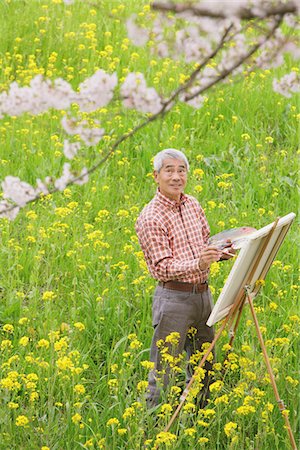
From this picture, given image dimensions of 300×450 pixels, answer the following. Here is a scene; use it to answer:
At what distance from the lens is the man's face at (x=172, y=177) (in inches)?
159

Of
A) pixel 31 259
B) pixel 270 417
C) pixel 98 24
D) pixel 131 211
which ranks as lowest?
pixel 270 417

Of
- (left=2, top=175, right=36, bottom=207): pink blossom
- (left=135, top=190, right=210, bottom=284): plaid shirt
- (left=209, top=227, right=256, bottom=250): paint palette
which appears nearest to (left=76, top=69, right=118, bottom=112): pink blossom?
(left=2, top=175, right=36, bottom=207): pink blossom

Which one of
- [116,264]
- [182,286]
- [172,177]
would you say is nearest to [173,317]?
[182,286]

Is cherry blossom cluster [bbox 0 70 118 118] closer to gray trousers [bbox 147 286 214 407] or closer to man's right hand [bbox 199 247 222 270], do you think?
man's right hand [bbox 199 247 222 270]

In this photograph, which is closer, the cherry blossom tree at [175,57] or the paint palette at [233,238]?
the cherry blossom tree at [175,57]

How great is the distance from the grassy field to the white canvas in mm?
303

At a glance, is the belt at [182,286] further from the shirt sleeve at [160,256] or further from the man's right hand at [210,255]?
the man's right hand at [210,255]

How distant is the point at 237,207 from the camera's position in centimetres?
616

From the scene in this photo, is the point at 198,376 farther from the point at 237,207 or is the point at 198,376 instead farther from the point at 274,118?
the point at 274,118

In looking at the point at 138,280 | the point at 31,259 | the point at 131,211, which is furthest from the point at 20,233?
the point at 138,280

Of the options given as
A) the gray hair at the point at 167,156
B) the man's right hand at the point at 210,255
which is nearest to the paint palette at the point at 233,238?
the man's right hand at the point at 210,255

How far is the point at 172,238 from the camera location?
406 centimetres

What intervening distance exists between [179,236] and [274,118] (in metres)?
3.55

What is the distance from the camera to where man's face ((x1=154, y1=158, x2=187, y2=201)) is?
404 centimetres
